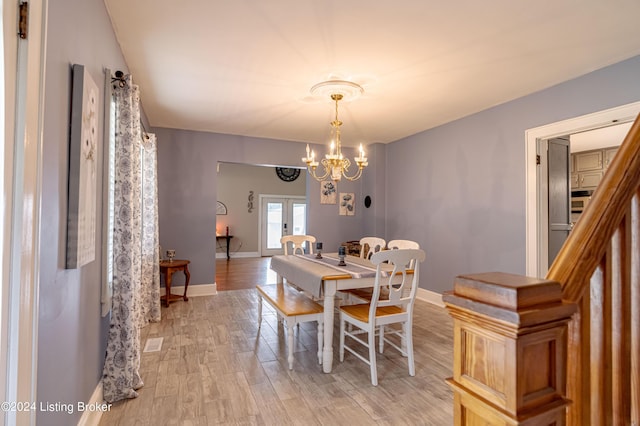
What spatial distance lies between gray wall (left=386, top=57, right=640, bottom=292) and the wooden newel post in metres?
3.16

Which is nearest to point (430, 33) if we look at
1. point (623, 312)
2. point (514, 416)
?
point (623, 312)

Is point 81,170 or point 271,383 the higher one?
point 81,170

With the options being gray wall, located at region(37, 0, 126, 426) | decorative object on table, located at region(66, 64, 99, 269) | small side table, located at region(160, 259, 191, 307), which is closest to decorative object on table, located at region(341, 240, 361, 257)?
small side table, located at region(160, 259, 191, 307)

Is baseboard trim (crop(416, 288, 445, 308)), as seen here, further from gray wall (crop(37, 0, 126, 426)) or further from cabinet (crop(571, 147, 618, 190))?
gray wall (crop(37, 0, 126, 426))

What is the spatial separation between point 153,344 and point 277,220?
279 inches

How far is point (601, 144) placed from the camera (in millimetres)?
4902

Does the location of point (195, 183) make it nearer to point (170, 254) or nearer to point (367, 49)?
point (170, 254)

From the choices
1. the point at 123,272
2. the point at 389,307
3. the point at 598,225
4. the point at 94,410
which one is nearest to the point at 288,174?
the point at 389,307

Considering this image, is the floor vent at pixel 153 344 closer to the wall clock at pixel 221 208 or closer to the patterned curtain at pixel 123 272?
the patterned curtain at pixel 123 272

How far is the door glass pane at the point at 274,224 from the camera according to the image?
991cm

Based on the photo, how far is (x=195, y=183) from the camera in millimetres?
4941

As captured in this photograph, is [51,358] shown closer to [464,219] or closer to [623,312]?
[623,312]

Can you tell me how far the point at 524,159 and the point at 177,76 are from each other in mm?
3600

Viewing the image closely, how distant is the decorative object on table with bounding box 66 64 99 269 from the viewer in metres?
1.44
